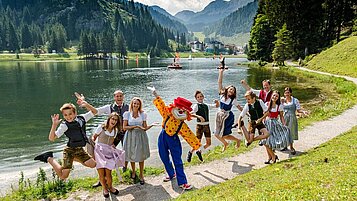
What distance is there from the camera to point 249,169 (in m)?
9.24

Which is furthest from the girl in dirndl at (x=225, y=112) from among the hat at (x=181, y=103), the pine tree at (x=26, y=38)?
the pine tree at (x=26, y=38)

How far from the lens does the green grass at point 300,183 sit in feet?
17.4

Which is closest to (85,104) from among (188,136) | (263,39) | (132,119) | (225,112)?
(132,119)

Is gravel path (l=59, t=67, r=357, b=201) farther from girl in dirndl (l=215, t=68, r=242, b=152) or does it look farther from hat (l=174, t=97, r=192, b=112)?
hat (l=174, t=97, r=192, b=112)

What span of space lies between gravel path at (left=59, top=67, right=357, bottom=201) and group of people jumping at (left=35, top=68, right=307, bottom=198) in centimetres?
29

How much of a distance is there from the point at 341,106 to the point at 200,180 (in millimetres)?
13206

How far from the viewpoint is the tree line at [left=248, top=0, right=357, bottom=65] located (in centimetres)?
5747

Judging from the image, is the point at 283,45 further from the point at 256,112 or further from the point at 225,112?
the point at 256,112

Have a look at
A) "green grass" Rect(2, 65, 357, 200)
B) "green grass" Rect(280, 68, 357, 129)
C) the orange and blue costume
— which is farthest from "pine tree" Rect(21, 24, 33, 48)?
the orange and blue costume

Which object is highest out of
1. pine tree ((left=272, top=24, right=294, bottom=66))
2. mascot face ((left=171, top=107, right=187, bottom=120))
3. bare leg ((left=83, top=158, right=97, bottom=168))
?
pine tree ((left=272, top=24, right=294, bottom=66))

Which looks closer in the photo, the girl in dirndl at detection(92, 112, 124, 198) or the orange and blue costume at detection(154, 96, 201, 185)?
the girl in dirndl at detection(92, 112, 124, 198)

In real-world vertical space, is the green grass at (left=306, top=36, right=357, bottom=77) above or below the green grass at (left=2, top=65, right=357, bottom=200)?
above

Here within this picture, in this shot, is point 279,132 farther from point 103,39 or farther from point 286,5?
point 103,39

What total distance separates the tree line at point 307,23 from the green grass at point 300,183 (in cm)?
5435
